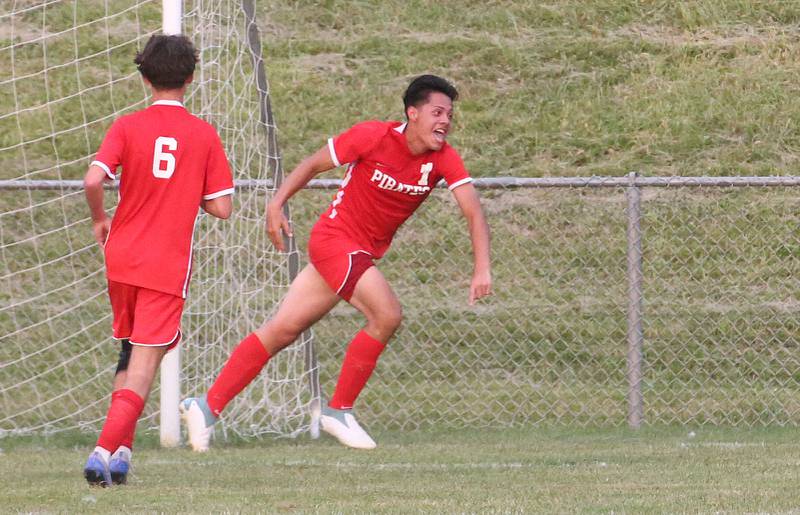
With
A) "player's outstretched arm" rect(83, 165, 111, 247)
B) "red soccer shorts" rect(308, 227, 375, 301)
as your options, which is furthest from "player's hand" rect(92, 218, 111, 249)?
"red soccer shorts" rect(308, 227, 375, 301)

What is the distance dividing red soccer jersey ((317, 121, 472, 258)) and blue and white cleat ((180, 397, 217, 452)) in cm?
109

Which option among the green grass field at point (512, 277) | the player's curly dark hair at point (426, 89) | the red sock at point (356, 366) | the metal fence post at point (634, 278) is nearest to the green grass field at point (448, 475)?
the green grass field at point (512, 277)

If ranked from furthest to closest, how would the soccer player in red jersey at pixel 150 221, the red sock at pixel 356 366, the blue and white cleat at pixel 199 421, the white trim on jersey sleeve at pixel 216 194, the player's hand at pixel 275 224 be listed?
the blue and white cleat at pixel 199 421
the red sock at pixel 356 366
the player's hand at pixel 275 224
the white trim on jersey sleeve at pixel 216 194
the soccer player in red jersey at pixel 150 221

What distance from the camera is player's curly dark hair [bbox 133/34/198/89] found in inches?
215

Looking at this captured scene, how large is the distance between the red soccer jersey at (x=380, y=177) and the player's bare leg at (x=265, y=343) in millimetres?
322

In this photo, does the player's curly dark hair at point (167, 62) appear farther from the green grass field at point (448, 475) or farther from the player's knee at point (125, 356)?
the green grass field at point (448, 475)

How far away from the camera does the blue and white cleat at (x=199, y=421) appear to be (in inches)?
283

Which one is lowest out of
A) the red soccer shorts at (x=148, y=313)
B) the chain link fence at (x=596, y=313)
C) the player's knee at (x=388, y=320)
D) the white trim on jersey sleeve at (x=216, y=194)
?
the chain link fence at (x=596, y=313)

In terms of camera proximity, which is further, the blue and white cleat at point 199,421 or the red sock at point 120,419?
the blue and white cleat at point 199,421

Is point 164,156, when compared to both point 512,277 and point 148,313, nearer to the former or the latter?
point 148,313

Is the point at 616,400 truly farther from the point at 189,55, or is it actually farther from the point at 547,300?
the point at 189,55

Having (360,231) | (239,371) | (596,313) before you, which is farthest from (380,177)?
(596,313)

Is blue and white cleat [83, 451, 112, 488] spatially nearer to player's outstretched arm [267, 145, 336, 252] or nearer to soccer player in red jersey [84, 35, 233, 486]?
soccer player in red jersey [84, 35, 233, 486]

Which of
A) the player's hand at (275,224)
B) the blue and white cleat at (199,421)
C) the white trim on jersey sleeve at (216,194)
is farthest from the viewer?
the blue and white cleat at (199,421)
